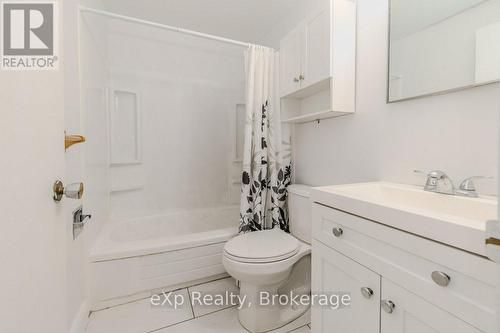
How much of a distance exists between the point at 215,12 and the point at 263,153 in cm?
135

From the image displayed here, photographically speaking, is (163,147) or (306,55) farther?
(163,147)

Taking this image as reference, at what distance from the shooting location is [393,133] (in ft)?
3.92

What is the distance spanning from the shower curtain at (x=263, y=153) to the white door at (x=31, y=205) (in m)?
1.23

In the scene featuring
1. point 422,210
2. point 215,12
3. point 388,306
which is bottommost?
point 388,306

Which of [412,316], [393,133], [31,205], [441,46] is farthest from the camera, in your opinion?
[393,133]

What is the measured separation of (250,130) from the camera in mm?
1787

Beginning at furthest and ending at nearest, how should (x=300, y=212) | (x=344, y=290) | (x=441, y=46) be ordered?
1. (x=300, y=212)
2. (x=441, y=46)
3. (x=344, y=290)

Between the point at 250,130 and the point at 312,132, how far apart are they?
0.48 meters

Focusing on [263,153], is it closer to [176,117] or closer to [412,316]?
[176,117]

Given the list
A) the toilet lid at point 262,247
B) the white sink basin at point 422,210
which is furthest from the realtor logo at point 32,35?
the toilet lid at point 262,247

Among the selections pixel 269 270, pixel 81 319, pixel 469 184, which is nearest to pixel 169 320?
pixel 81 319

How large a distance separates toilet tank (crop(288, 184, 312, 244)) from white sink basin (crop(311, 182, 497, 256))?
0.53 meters

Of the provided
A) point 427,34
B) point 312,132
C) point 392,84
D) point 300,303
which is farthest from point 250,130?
point 300,303

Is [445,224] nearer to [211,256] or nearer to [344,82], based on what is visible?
[344,82]
